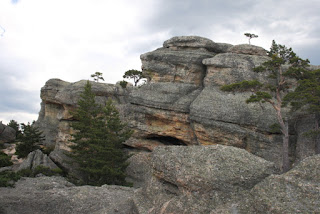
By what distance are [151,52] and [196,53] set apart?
21.9 feet

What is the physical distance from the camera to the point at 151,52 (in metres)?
36.1

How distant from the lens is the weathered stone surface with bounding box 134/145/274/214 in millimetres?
10242

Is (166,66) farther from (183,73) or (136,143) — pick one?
(136,143)

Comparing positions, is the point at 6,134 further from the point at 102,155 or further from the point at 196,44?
the point at 196,44

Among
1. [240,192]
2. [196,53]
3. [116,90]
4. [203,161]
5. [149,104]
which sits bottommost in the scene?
[240,192]

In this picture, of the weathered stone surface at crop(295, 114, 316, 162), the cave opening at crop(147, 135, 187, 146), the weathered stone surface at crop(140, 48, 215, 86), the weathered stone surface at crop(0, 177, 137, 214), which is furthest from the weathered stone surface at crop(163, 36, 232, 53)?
the weathered stone surface at crop(0, 177, 137, 214)

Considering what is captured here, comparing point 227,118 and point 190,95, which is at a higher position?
point 190,95

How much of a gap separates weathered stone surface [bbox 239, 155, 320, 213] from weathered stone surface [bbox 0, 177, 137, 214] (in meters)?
7.25

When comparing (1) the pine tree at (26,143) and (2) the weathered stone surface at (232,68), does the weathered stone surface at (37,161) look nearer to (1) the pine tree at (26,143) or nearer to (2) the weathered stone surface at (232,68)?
(1) the pine tree at (26,143)

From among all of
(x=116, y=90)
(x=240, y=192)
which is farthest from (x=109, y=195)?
(x=116, y=90)

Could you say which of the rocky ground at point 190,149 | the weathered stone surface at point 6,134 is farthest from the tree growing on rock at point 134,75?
the weathered stone surface at point 6,134

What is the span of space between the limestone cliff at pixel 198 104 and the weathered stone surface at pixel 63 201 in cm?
1430

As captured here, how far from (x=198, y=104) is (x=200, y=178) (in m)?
19.3

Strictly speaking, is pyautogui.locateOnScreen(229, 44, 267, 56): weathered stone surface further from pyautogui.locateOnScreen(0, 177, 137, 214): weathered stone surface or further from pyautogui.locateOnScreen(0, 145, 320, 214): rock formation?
pyautogui.locateOnScreen(0, 177, 137, 214): weathered stone surface
